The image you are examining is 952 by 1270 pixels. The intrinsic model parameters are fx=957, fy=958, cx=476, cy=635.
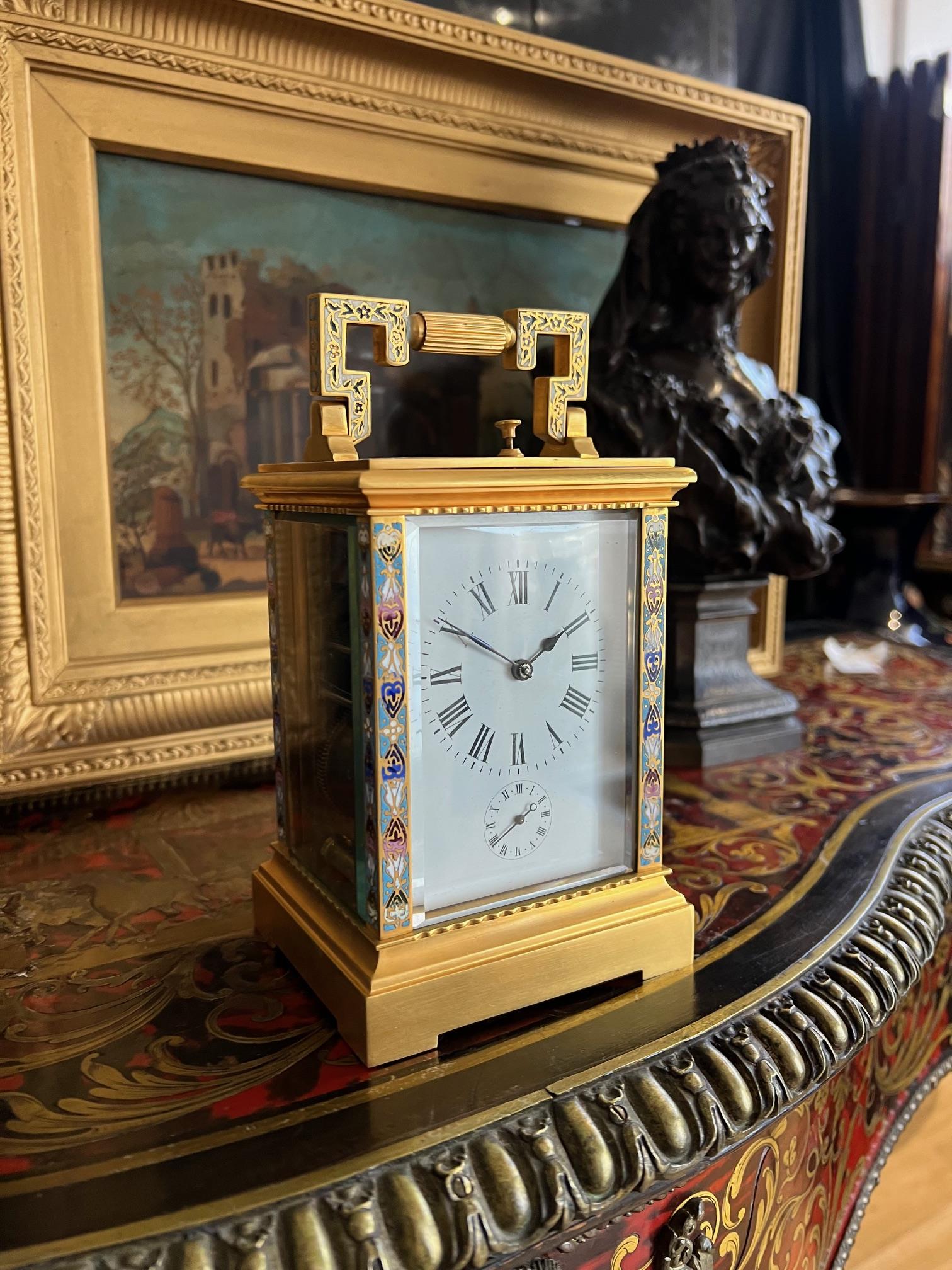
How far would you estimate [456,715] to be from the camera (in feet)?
2.09

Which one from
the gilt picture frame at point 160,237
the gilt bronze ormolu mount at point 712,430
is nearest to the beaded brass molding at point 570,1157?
the gilt bronze ormolu mount at point 712,430

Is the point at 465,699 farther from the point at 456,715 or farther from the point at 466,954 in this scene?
the point at 466,954

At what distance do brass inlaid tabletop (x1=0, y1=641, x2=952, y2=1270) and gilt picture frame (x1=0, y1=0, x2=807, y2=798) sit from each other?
0.16 metres

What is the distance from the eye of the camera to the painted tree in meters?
1.14

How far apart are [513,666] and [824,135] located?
207cm

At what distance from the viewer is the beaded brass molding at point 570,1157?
49cm

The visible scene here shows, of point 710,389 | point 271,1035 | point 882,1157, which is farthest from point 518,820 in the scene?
point 710,389

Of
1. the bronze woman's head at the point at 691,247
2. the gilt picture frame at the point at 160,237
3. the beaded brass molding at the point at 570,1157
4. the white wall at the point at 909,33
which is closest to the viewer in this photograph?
the beaded brass molding at the point at 570,1157

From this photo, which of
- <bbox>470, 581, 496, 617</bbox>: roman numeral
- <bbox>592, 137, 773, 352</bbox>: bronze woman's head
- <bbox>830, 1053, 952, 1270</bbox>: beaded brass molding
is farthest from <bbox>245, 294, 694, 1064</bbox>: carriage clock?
<bbox>592, 137, 773, 352</bbox>: bronze woman's head

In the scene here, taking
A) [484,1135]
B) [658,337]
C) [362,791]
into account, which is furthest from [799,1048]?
[658,337]

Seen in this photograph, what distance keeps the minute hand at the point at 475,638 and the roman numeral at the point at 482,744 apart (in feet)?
0.16

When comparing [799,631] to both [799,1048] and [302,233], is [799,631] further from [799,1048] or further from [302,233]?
[799,1048]

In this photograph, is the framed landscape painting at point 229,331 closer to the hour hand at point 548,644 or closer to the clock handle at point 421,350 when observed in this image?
the clock handle at point 421,350

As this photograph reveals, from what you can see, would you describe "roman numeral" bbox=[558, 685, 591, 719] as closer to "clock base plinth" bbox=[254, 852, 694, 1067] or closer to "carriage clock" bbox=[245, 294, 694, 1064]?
"carriage clock" bbox=[245, 294, 694, 1064]
